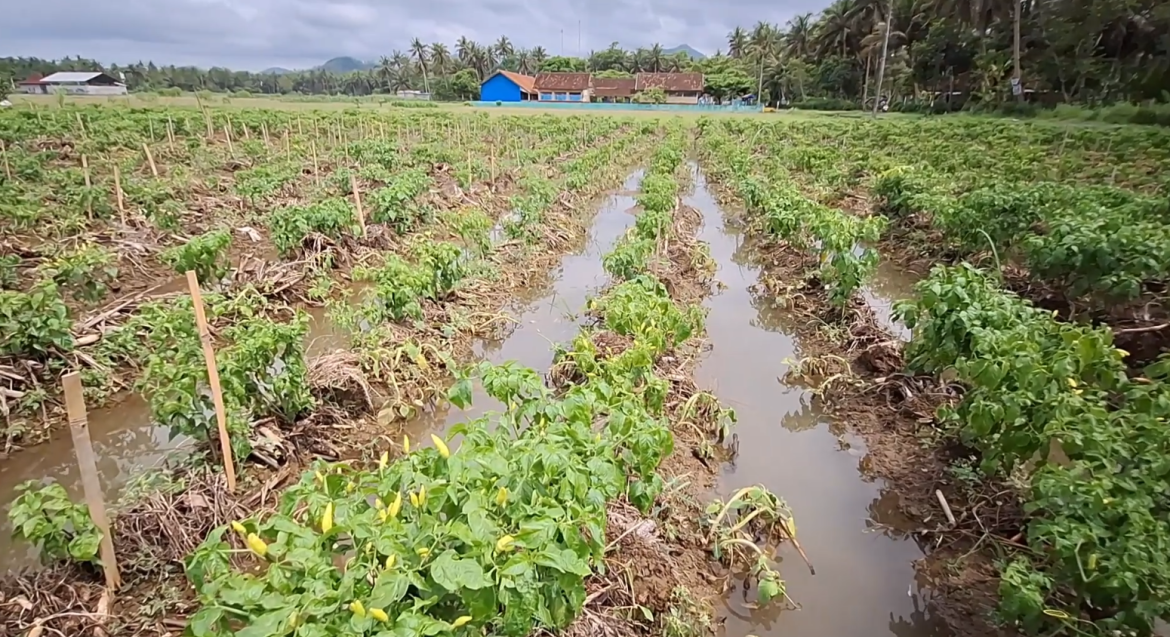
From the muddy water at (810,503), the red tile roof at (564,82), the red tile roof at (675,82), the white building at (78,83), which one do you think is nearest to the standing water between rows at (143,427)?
the muddy water at (810,503)

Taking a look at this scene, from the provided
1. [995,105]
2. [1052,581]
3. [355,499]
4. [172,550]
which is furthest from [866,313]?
[995,105]

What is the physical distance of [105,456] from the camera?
4.89 metres

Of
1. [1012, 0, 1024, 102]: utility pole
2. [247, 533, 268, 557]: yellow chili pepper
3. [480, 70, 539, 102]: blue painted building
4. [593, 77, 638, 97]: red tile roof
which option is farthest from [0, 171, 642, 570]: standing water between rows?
A: [593, 77, 638, 97]: red tile roof

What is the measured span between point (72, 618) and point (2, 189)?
1096 cm

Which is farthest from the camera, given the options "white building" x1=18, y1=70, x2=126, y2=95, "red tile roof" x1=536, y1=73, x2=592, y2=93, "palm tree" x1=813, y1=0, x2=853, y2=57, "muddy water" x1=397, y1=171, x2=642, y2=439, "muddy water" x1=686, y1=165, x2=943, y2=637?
"red tile roof" x1=536, y1=73, x2=592, y2=93

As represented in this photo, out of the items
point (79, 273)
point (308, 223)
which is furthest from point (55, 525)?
point (308, 223)

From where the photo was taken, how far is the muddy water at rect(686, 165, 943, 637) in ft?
11.8

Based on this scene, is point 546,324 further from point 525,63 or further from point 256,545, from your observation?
point 525,63

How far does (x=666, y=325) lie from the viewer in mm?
5977

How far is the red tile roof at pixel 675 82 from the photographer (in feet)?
223

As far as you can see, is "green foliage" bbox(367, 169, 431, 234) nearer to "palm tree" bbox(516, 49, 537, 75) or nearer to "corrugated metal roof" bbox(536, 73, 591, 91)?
"corrugated metal roof" bbox(536, 73, 591, 91)

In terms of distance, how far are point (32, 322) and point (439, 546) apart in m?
5.08

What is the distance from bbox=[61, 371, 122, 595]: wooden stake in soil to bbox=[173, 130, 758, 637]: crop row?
1.30 metres

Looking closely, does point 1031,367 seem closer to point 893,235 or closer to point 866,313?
point 866,313
